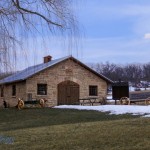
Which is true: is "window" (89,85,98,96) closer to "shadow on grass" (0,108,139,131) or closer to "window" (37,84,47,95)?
"window" (37,84,47,95)

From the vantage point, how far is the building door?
3833 centimetres

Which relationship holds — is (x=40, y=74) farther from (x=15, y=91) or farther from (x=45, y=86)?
(x=15, y=91)

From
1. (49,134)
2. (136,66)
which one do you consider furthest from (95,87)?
(136,66)

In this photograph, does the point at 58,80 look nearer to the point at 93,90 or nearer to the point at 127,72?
the point at 93,90

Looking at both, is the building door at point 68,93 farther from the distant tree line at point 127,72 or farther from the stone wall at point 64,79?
the distant tree line at point 127,72

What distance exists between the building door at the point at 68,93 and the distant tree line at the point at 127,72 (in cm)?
5443

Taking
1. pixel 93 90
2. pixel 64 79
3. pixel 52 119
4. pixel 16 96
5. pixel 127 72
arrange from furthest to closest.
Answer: pixel 127 72 → pixel 93 90 → pixel 16 96 → pixel 64 79 → pixel 52 119

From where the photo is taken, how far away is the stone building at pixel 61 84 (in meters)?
37.0

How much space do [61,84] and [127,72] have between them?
68399 mm

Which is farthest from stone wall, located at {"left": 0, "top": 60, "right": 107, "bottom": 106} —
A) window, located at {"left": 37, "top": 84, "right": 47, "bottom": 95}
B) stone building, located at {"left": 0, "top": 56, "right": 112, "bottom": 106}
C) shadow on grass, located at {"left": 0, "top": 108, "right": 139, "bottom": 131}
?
shadow on grass, located at {"left": 0, "top": 108, "right": 139, "bottom": 131}

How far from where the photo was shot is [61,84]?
→ 38531 mm

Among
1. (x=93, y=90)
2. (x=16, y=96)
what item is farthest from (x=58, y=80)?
(x=16, y=96)

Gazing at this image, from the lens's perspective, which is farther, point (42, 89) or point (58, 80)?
point (58, 80)

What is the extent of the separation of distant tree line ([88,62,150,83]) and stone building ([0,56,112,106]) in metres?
53.3
